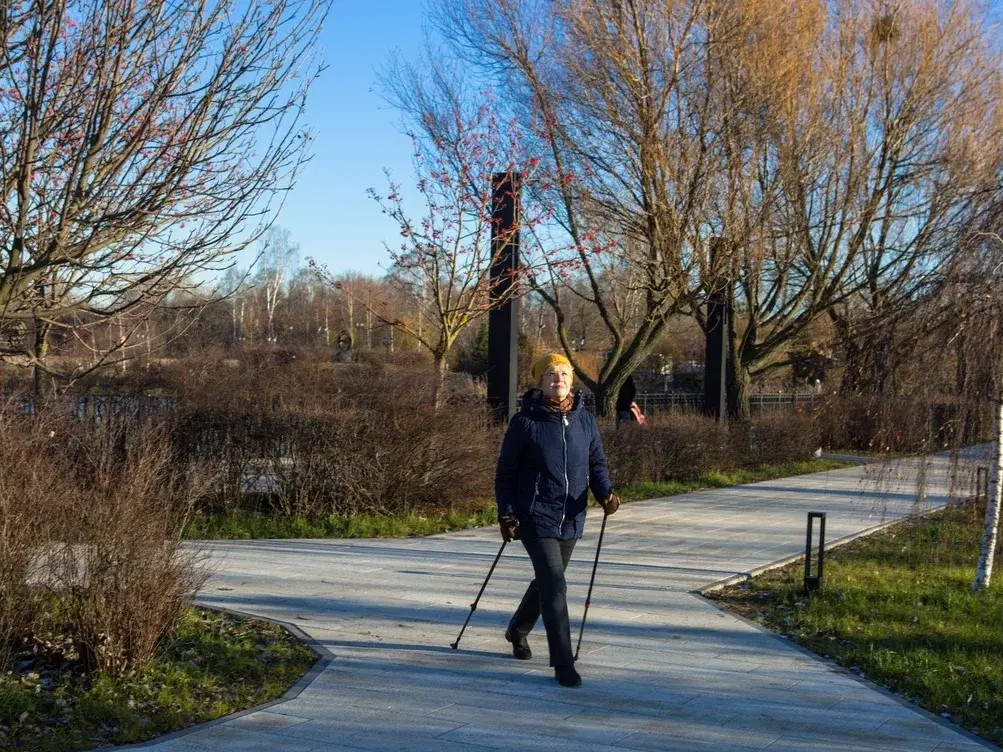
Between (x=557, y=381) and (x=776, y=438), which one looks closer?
(x=557, y=381)

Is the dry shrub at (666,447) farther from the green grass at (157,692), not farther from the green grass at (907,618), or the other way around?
the green grass at (157,692)

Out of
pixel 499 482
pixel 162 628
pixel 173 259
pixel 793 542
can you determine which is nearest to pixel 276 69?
pixel 173 259

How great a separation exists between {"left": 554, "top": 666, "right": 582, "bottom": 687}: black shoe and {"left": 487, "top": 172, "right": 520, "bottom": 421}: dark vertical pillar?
25.7ft

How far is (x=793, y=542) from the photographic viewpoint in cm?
1216

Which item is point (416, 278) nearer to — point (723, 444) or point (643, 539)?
point (643, 539)

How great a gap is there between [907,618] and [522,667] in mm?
3431

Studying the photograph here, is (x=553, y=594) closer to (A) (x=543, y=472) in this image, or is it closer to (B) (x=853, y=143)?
(A) (x=543, y=472)

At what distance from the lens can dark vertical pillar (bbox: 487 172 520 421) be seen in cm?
1443

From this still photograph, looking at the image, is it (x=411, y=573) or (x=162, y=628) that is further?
(x=411, y=573)

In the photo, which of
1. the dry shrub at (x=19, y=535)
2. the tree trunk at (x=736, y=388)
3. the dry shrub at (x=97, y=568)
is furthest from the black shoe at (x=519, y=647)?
the tree trunk at (x=736, y=388)

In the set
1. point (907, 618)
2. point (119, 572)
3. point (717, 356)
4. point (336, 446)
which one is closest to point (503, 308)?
point (336, 446)

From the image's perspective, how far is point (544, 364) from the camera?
6648mm

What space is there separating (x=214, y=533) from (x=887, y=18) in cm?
1675

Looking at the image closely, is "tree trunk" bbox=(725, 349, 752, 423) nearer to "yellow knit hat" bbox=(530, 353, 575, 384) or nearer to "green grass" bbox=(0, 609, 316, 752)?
"yellow knit hat" bbox=(530, 353, 575, 384)
